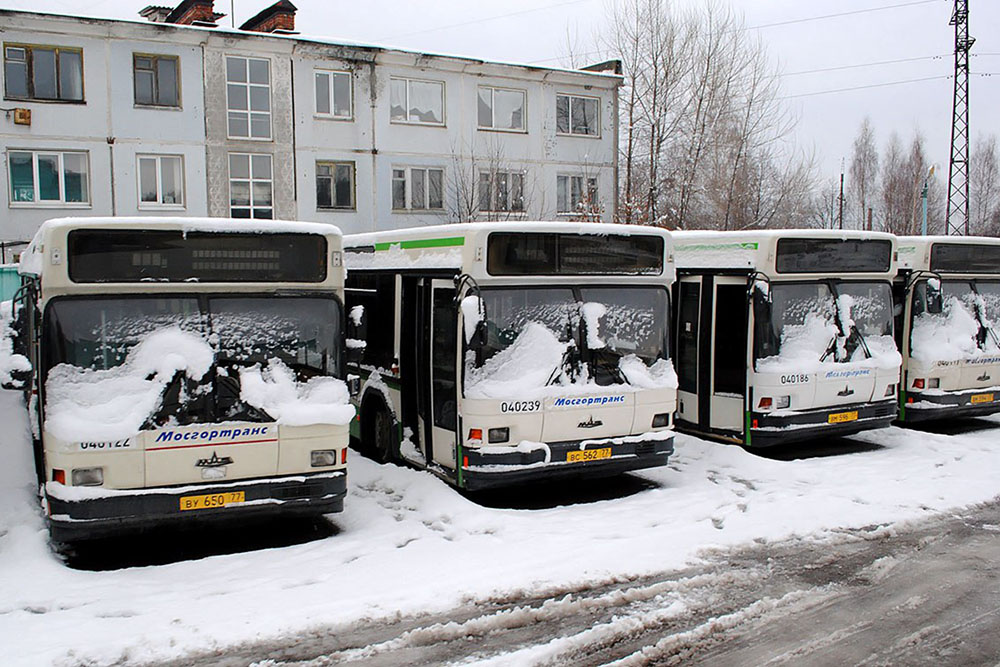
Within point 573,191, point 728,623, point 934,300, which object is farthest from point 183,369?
point 573,191

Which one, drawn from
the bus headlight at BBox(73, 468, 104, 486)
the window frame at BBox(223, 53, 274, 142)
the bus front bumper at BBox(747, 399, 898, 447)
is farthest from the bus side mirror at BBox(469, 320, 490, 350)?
the window frame at BBox(223, 53, 274, 142)

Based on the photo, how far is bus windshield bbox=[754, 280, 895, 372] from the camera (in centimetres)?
1190

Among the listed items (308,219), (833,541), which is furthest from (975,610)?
(308,219)

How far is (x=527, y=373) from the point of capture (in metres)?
9.63

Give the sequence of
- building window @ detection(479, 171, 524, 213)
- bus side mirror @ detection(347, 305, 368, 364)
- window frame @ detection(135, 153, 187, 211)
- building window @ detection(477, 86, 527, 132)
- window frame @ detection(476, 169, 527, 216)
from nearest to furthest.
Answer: bus side mirror @ detection(347, 305, 368, 364)
window frame @ detection(135, 153, 187, 211)
window frame @ detection(476, 169, 527, 216)
building window @ detection(479, 171, 524, 213)
building window @ detection(477, 86, 527, 132)

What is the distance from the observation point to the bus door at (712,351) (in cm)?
1216

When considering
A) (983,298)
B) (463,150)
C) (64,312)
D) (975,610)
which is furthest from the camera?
(463,150)

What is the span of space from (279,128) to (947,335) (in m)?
21.2

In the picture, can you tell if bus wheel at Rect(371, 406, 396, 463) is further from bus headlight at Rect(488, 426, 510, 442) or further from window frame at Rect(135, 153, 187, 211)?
window frame at Rect(135, 153, 187, 211)

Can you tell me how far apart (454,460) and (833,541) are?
3712 mm

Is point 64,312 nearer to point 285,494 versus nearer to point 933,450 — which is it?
point 285,494

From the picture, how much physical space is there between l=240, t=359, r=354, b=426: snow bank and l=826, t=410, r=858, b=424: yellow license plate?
21.8 ft

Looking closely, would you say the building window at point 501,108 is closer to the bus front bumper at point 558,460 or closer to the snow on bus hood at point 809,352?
the snow on bus hood at point 809,352

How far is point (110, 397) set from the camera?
7.83 meters
